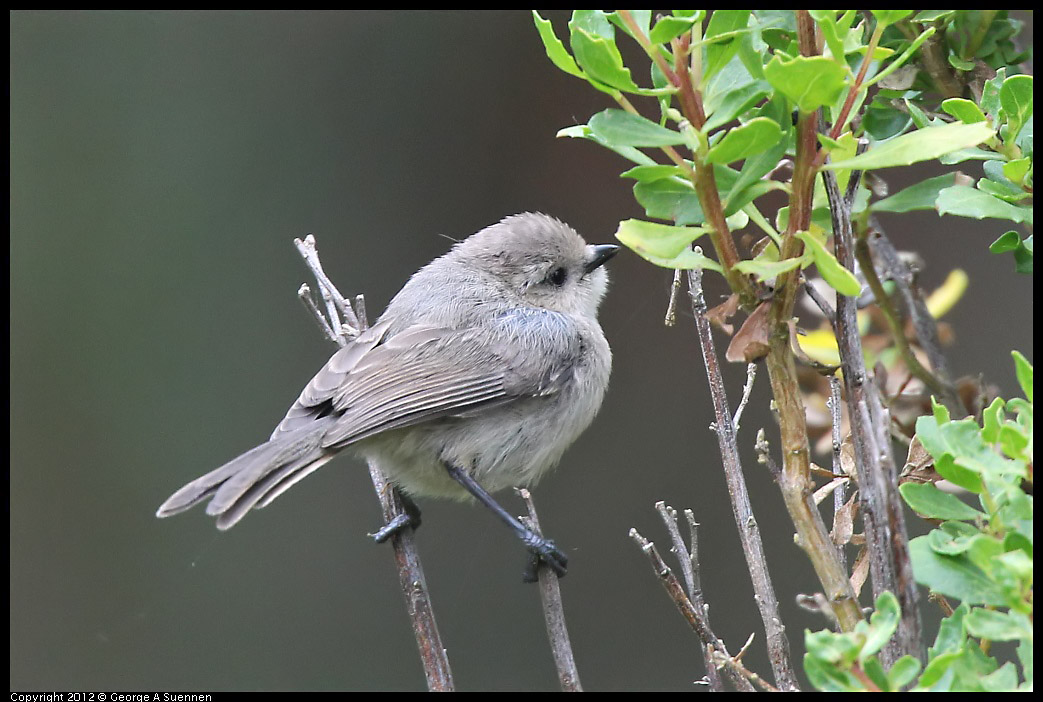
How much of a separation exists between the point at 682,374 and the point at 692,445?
1.03ft

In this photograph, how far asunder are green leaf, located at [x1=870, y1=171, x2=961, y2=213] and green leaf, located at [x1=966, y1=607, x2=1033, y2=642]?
72cm

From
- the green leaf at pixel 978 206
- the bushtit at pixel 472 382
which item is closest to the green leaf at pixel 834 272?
the green leaf at pixel 978 206

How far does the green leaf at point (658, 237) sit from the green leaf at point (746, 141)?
9cm

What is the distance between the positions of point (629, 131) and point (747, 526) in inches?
21.9

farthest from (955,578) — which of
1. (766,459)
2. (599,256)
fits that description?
(599,256)

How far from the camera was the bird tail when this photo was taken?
2053 millimetres

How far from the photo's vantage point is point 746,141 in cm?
116

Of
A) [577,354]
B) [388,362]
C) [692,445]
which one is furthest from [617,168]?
[388,362]

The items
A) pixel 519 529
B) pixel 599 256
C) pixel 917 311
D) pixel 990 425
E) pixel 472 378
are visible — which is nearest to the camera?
pixel 990 425

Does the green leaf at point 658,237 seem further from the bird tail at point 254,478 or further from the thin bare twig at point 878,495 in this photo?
the bird tail at point 254,478

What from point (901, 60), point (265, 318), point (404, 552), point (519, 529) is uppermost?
point (901, 60)

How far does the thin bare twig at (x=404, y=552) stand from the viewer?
5.12 feet

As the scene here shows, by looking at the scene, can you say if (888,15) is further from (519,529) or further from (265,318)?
(265,318)
